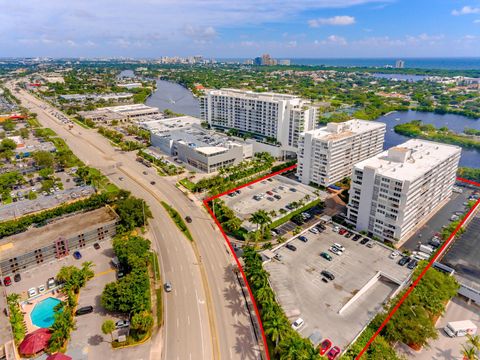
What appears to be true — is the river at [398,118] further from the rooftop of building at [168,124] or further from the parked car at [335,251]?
the parked car at [335,251]

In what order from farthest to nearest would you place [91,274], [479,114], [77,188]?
[479,114] → [77,188] → [91,274]

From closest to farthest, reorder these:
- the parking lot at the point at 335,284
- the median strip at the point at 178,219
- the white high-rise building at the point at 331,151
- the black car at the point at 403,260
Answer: the parking lot at the point at 335,284 < the black car at the point at 403,260 < the median strip at the point at 178,219 < the white high-rise building at the point at 331,151

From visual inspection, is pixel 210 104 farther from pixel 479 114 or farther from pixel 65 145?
pixel 479 114

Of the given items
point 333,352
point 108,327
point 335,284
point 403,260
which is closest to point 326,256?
point 335,284

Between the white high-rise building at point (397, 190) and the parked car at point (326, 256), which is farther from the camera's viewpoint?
the white high-rise building at point (397, 190)

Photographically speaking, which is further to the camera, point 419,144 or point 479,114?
point 479,114

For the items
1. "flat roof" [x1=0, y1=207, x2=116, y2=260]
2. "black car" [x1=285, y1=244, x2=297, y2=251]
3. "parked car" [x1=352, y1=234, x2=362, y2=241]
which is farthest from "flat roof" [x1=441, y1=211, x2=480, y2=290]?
"flat roof" [x1=0, y1=207, x2=116, y2=260]

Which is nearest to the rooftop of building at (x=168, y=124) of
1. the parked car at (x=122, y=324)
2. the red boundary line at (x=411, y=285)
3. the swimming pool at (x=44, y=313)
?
the red boundary line at (x=411, y=285)

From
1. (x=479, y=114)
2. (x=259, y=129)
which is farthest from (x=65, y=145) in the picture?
(x=479, y=114)
